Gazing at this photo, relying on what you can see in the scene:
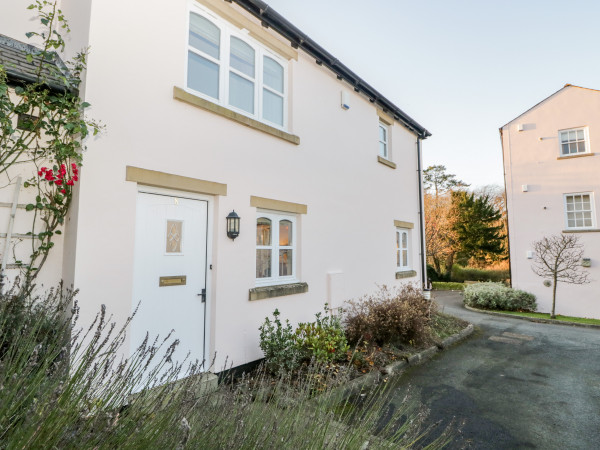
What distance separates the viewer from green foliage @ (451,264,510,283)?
24.2 meters

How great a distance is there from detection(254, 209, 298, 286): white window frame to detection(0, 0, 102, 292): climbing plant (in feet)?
9.37

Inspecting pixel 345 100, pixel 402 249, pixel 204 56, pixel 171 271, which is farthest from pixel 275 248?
pixel 402 249

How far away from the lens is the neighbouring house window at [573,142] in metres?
13.5

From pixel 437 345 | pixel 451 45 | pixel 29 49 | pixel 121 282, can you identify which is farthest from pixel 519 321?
pixel 29 49

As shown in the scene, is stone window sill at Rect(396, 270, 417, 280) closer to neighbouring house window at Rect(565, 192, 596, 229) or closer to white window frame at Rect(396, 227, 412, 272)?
white window frame at Rect(396, 227, 412, 272)

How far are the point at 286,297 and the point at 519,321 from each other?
9991 millimetres

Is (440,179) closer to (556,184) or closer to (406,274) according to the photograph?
(556,184)

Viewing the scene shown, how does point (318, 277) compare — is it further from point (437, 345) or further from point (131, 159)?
point (131, 159)

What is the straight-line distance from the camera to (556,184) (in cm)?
1375

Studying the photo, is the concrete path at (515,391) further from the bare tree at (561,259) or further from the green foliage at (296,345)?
the bare tree at (561,259)

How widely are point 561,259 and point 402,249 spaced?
768 centimetres

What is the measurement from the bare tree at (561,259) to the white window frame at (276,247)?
39.1 feet

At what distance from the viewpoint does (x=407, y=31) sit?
7609mm

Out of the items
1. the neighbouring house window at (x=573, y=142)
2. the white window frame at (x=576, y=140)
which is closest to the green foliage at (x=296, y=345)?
the white window frame at (x=576, y=140)
